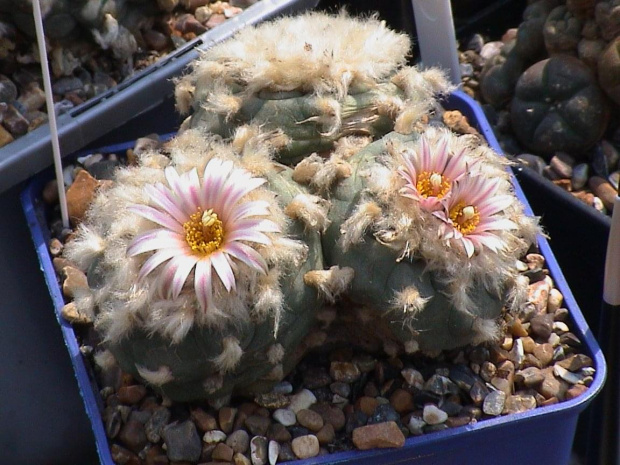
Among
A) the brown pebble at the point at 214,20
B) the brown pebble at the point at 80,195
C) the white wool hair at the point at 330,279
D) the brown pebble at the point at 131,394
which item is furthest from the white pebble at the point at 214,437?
the brown pebble at the point at 214,20

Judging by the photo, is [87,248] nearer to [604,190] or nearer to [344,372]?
[344,372]

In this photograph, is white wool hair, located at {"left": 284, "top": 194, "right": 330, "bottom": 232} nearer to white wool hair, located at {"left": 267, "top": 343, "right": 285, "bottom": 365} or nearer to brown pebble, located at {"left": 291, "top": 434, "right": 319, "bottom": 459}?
white wool hair, located at {"left": 267, "top": 343, "right": 285, "bottom": 365}

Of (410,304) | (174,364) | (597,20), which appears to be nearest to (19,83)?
(174,364)

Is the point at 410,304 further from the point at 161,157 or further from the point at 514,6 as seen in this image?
the point at 514,6

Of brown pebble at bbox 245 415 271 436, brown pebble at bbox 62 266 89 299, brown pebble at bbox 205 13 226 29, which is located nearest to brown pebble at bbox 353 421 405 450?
brown pebble at bbox 245 415 271 436

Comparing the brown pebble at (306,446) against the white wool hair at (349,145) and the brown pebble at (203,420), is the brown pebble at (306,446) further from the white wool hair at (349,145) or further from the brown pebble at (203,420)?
the white wool hair at (349,145)

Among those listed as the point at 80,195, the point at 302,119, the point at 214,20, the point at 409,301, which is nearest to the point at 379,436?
the point at 409,301

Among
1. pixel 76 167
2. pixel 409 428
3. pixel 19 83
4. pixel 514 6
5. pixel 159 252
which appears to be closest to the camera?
pixel 159 252
